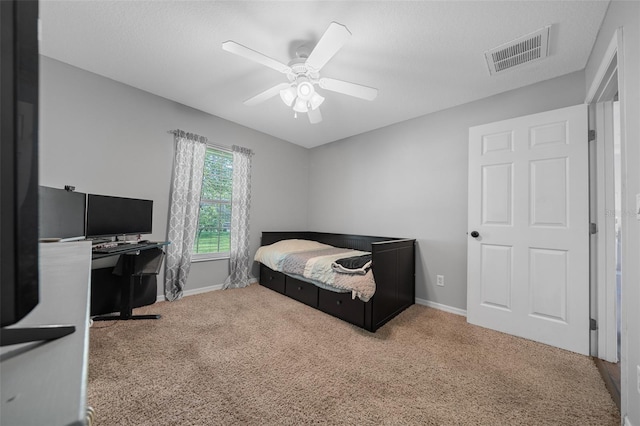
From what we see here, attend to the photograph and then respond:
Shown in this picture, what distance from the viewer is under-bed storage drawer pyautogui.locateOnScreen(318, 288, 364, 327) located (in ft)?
7.56

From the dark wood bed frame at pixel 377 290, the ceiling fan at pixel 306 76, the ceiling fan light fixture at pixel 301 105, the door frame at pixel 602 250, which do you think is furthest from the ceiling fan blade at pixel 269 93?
the door frame at pixel 602 250

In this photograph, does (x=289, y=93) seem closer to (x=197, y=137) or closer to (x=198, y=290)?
(x=197, y=137)

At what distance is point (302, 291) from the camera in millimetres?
2947

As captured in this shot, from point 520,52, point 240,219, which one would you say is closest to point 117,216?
point 240,219

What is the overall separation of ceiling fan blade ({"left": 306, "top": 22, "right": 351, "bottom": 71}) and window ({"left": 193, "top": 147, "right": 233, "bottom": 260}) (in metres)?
2.13

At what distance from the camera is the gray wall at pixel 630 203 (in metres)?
1.17

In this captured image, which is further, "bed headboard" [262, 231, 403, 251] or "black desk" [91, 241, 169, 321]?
"bed headboard" [262, 231, 403, 251]

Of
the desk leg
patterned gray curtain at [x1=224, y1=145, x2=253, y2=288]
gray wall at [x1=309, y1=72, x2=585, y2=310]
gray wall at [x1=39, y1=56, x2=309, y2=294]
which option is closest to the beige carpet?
the desk leg

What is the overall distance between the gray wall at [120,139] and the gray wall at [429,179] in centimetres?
158

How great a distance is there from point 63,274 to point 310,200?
397 cm

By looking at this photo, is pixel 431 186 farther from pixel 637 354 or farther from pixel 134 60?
pixel 134 60

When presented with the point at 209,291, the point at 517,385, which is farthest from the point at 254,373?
the point at 209,291

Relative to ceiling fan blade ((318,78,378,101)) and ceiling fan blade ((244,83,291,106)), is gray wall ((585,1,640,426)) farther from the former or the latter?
ceiling fan blade ((244,83,291,106))

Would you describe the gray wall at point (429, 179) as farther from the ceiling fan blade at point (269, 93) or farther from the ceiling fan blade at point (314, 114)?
the ceiling fan blade at point (269, 93)
